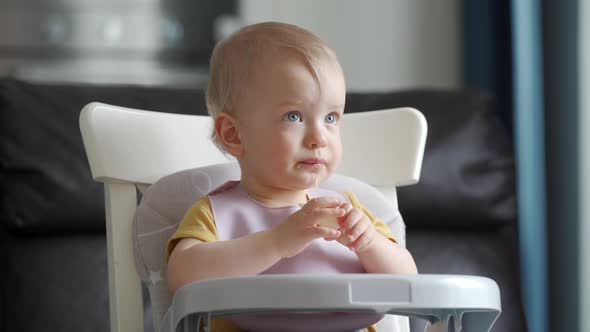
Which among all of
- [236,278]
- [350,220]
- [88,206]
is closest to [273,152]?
[350,220]

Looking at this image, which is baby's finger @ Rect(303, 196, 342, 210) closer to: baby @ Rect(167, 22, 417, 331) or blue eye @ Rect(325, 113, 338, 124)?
baby @ Rect(167, 22, 417, 331)

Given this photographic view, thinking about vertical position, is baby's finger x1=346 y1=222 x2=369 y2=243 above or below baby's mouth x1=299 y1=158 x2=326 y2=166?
below

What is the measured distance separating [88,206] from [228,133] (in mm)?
675

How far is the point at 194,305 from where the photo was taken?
882 millimetres

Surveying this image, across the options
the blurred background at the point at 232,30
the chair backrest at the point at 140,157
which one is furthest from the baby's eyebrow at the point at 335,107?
the blurred background at the point at 232,30

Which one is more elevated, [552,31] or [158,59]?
[552,31]

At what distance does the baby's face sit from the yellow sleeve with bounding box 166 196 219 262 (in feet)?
0.29

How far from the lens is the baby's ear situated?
1167mm

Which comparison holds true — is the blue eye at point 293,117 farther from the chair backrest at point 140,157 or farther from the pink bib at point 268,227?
the chair backrest at point 140,157

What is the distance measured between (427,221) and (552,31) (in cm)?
57

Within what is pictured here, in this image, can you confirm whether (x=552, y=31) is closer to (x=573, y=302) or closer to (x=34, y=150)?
(x=573, y=302)

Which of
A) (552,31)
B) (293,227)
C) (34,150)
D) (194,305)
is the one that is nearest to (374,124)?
(293,227)

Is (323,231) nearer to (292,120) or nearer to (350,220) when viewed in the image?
(350,220)

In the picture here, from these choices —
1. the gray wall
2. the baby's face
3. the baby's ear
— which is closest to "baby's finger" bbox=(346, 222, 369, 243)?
the baby's face
